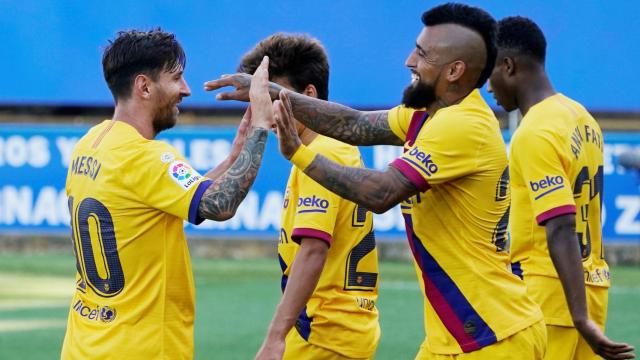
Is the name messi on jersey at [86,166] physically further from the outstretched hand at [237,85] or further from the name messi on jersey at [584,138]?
the name messi on jersey at [584,138]

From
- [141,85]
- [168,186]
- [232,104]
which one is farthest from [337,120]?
[232,104]

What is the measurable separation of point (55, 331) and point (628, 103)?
881cm

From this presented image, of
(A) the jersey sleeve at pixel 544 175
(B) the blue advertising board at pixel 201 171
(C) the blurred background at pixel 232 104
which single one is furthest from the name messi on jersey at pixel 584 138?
(B) the blue advertising board at pixel 201 171

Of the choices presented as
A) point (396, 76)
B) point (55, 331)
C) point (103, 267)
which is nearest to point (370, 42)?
point (396, 76)

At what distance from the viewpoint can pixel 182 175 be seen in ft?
15.6

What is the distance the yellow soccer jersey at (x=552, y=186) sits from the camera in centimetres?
550

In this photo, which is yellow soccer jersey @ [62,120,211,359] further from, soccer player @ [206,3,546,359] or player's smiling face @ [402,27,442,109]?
player's smiling face @ [402,27,442,109]

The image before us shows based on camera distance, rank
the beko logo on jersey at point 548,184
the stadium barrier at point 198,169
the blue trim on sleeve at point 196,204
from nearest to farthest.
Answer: the blue trim on sleeve at point 196,204, the beko logo on jersey at point 548,184, the stadium barrier at point 198,169

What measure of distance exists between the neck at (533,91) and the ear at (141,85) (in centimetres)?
196

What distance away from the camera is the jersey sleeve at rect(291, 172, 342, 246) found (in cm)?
516

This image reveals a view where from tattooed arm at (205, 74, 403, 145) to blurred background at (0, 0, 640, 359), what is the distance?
9406 millimetres

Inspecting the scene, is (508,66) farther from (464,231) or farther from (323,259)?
(323,259)

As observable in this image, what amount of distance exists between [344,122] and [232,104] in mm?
12030

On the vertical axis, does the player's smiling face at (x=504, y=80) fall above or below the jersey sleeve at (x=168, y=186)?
above
